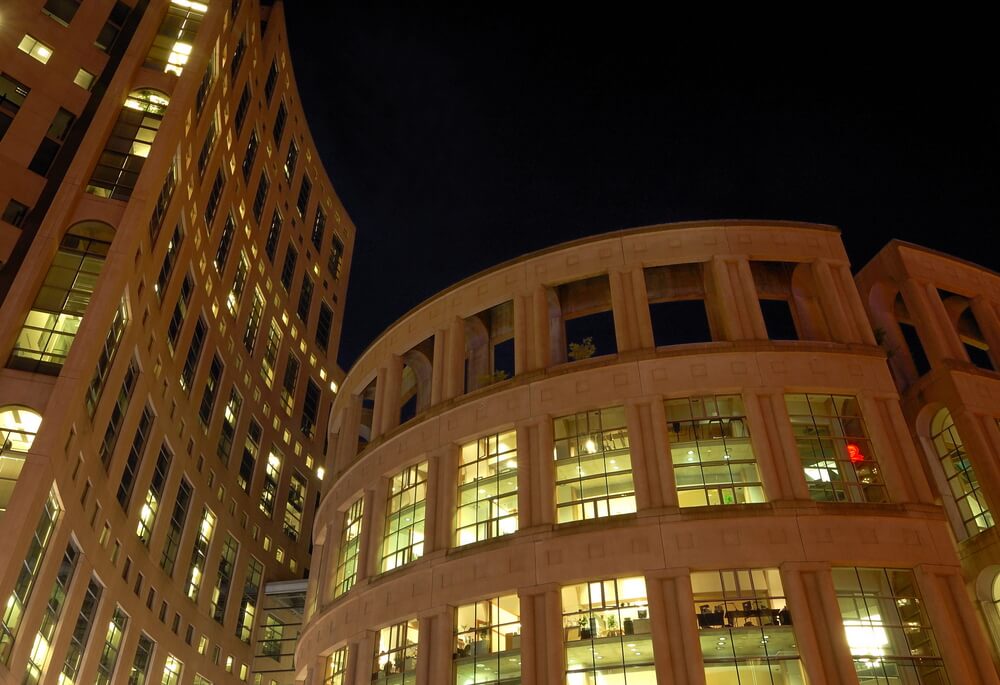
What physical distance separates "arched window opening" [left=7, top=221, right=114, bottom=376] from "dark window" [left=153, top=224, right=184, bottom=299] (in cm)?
888

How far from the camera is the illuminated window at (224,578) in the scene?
61906 millimetres

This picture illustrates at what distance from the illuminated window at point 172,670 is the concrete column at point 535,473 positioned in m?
36.6

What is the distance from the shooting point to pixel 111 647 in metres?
46.4

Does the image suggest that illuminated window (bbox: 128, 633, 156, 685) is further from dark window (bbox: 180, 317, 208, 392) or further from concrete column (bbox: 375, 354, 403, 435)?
concrete column (bbox: 375, 354, 403, 435)

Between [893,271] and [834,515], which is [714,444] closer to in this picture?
[834,515]

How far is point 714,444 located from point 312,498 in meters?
58.3

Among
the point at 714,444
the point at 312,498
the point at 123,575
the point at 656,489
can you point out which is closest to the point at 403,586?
the point at 656,489

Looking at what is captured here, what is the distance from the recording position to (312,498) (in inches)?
3135

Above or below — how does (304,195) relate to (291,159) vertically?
below

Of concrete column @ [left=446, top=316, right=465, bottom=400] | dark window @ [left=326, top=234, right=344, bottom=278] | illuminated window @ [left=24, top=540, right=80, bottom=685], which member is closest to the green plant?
Answer: concrete column @ [left=446, top=316, right=465, bottom=400]

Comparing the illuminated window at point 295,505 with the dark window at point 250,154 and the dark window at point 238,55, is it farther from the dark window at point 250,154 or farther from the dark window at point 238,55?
the dark window at point 238,55

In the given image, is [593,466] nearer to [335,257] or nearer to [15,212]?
[15,212]

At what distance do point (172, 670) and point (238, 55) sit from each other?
5025cm

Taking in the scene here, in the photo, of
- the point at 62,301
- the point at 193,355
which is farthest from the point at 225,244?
the point at 62,301
